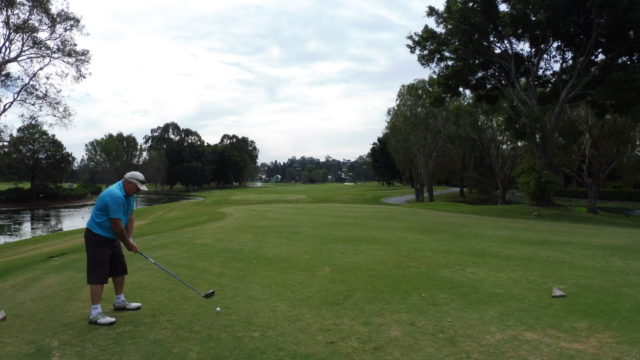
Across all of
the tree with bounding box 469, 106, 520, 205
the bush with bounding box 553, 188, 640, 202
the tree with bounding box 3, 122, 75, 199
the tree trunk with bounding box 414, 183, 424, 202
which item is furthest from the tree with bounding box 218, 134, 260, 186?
the bush with bounding box 553, 188, 640, 202

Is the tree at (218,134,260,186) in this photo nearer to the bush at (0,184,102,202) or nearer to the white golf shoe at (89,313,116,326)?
the bush at (0,184,102,202)

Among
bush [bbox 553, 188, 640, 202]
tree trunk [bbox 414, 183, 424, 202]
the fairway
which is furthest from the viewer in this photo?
tree trunk [bbox 414, 183, 424, 202]

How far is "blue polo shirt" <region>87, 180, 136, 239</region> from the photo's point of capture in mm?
5781

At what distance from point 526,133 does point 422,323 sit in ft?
92.7

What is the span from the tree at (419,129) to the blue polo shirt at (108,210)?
142ft

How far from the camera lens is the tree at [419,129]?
152 ft

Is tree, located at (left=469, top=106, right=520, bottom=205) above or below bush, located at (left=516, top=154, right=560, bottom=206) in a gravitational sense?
above

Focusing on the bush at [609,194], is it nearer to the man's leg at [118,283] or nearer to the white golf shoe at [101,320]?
the man's leg at [118,283]

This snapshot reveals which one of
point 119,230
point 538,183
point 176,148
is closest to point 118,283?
point 119,230

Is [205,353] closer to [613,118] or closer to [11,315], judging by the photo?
[11,315]

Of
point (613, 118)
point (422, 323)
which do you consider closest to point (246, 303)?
point (422, 323)

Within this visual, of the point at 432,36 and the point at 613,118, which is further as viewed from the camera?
the point at 613,118

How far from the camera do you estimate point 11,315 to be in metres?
5.80

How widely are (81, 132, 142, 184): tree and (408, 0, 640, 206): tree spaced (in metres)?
104
